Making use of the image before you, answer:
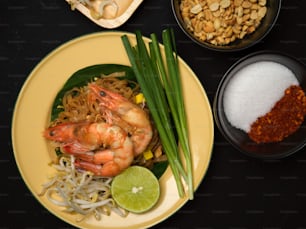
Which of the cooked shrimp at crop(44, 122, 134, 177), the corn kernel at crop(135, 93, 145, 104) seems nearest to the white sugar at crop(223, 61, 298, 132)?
the corn kernel at crop(135, 93, 145, 104)

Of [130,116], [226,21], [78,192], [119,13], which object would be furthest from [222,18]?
[78,192]

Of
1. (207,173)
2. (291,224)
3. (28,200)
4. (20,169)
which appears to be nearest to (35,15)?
(20,169)

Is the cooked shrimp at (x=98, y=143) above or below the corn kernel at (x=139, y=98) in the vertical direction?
below

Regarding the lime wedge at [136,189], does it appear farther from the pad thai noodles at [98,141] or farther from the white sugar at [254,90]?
the white sugar at [254,90]

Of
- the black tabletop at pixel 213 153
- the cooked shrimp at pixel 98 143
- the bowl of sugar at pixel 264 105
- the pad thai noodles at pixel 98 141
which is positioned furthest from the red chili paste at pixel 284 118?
the cooked shrimp at pixel 98 143

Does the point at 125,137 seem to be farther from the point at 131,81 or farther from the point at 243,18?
the point at 243,18

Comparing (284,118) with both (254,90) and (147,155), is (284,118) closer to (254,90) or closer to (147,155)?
(254,90)
